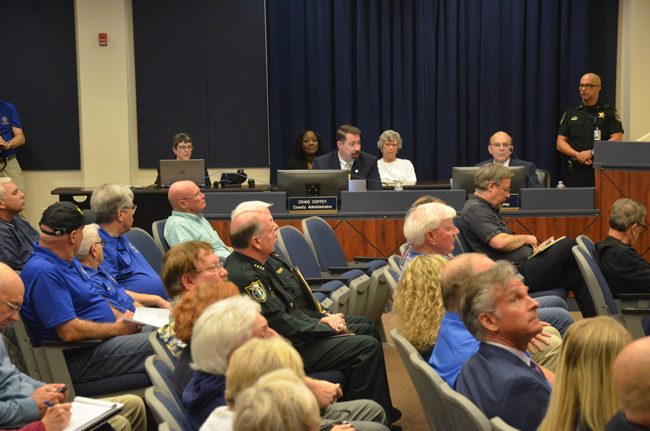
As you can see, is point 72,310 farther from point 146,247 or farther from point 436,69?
point 436,69

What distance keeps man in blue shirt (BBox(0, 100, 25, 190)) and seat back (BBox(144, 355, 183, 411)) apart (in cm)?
760

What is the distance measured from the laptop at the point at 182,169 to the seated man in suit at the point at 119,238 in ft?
11.1

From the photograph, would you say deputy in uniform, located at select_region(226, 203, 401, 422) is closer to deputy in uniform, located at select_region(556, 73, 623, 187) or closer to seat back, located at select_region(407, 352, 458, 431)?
seat back, located at select_region(407, 352, 458, 431)

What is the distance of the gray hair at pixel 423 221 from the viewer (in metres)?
4.46

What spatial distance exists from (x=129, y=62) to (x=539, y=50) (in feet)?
15.7

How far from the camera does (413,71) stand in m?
10.2

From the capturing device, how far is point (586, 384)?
7.16 feet

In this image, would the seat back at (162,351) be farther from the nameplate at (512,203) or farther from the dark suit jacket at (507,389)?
the nameplate at (512,203)

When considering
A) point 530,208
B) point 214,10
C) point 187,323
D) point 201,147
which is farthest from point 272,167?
point 187,323

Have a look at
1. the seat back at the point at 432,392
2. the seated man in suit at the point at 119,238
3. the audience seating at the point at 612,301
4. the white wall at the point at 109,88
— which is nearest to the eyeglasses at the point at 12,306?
the seat back at the point at 432,392

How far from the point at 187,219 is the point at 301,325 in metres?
1.97

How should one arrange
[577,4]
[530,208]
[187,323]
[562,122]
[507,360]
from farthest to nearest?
[577,4] < [562,122] < [530,208] < [187,323] < [507,360]

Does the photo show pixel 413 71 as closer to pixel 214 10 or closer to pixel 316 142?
pixel 316 142

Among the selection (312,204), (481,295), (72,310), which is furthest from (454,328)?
(312,204)
